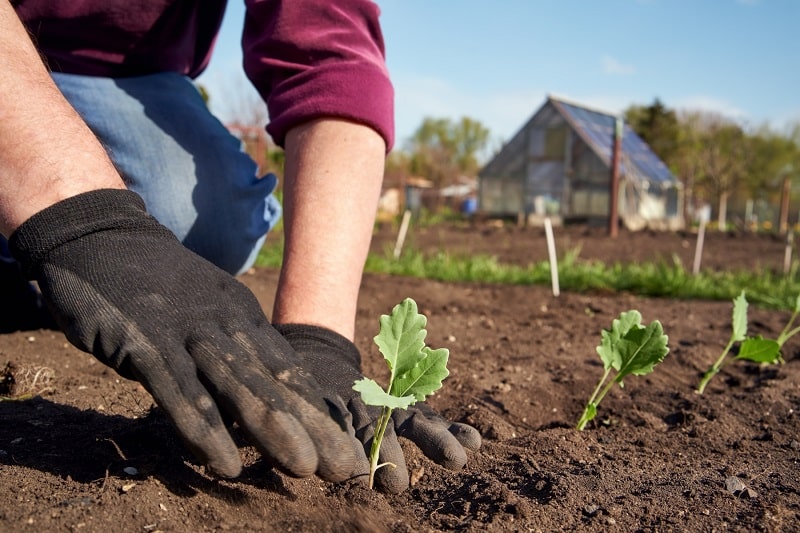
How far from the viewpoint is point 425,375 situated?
122cm

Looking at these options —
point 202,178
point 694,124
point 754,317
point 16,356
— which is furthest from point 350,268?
point 694,124

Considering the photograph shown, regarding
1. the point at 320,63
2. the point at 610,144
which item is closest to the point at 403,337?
the point at 320,63

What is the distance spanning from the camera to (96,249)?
1.17m

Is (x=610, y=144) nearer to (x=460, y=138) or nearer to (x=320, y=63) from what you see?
(x=320, y=63)

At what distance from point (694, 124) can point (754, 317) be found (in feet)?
93.5

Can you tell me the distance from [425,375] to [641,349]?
0.70 metres

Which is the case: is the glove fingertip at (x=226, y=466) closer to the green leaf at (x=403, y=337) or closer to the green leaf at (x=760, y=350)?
the green leaf at (x=403, y=337)

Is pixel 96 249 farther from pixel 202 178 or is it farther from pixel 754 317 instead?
pixel 754 317

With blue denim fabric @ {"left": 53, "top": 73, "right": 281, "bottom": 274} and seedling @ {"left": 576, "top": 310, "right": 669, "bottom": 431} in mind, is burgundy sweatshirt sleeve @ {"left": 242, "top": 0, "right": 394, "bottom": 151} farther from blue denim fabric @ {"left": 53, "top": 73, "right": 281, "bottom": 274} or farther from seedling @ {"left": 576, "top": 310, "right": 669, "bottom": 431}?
seedling @ {"left": 576, "top": 310, "right": 669, "bottom": 431}

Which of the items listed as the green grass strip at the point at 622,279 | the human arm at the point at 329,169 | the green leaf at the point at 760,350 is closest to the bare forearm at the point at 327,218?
the human arm at the point at 329,169

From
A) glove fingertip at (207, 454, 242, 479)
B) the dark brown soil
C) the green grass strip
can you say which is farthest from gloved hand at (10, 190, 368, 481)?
the green grass strip

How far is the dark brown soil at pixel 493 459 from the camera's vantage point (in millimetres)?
1111

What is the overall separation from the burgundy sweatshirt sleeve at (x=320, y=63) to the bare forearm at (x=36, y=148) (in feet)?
1.96

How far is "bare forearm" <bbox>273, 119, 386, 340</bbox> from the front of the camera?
5.12 ft
